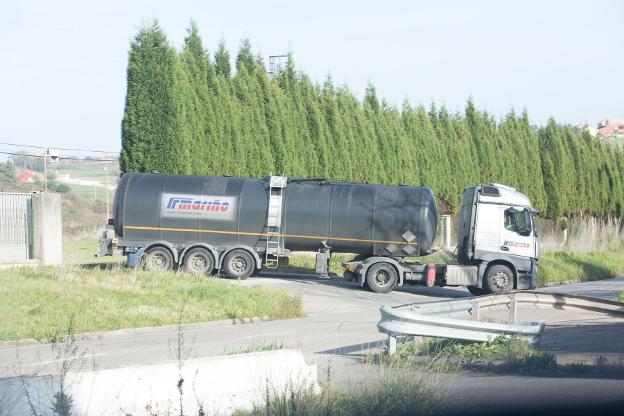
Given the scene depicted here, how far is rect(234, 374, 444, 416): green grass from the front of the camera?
7754mm

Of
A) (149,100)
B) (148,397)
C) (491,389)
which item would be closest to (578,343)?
(491,389)

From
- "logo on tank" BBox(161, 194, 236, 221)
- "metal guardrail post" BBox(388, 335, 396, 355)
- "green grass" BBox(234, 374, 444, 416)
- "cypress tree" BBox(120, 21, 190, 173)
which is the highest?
"cypress tree" BBox(120, 21, 190, 173)

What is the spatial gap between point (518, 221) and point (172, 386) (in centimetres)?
2185

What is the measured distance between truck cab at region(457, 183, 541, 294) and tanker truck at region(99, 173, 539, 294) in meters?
0.03

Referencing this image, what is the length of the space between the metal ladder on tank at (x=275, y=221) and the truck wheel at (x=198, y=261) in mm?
1807

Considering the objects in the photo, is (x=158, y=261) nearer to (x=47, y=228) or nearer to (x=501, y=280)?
(x=47, y=228)

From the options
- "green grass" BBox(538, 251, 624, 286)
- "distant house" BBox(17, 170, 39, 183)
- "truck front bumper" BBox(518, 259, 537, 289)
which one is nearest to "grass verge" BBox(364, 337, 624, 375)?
"truck front bumper" BBox(518, 259, 537, 289)

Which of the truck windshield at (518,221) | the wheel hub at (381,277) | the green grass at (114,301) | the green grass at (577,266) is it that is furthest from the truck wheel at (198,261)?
the green grass at (577,266)

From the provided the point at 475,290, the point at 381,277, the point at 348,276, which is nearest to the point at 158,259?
the point at 348,276

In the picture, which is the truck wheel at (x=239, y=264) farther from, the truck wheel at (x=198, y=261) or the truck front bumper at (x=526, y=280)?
the truck front bumper at (x=526, y=280)

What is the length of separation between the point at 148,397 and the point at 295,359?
1.69 meters

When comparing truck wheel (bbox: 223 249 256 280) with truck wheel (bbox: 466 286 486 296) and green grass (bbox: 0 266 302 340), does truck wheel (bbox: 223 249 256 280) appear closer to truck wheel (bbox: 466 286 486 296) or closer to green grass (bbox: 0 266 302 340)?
green grass (bbox: 0 266 302 340)

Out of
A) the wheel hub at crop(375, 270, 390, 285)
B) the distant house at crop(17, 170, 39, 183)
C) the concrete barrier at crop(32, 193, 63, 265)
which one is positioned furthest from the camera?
the distant house at crop(17, 170, 39, 183)

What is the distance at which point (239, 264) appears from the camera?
28.7 meters
